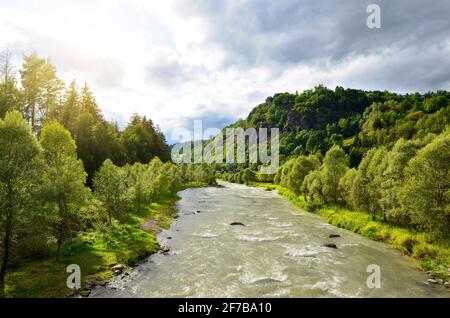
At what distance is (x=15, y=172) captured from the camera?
27.0 meters

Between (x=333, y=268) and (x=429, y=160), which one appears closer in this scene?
(x=333, y=268)

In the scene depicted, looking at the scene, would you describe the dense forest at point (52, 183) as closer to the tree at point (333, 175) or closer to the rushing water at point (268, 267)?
the rushing water at point (268, 267)

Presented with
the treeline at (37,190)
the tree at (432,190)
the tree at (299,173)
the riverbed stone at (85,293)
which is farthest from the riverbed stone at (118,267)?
the tree at (299,173)

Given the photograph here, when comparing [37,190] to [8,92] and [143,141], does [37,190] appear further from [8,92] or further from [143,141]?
[143,141]

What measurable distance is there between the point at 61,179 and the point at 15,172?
643 cm

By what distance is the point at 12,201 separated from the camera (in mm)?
26625

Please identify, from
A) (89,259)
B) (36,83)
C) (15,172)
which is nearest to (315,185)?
(89,259)

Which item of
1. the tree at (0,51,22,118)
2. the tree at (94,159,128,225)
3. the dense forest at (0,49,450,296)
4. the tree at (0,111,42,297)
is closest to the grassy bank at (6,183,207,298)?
the dense forest at (0,49,450,296)

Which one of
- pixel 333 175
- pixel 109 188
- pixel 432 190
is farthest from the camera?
pixel 333 175

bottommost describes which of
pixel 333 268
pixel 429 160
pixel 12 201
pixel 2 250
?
pixel 333 268

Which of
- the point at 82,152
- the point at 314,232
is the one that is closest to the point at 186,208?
the point at 82,152
